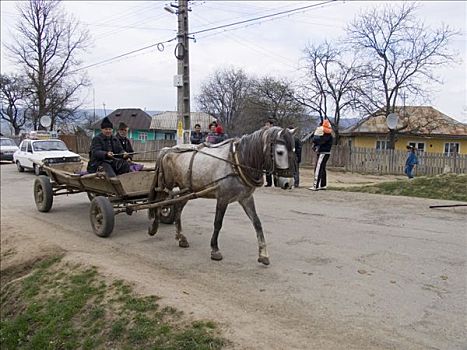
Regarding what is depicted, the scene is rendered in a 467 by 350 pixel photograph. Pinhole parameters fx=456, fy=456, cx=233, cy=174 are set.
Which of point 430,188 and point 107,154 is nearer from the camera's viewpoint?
point 107,154

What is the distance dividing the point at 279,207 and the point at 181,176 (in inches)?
176

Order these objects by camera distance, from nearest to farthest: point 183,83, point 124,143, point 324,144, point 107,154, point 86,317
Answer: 1. point 86,317
2. point 107,154
3. point 124,143
4. point 324,144
5. point 183,83

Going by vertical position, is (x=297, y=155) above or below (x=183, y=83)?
below

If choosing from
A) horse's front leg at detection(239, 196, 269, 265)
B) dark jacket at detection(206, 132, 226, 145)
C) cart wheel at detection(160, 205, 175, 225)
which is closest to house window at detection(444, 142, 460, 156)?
dark jacket at detection(206, 132, 226, 145)

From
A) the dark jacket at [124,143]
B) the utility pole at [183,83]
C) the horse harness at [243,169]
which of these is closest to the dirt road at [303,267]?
the horse harness at [243,169]

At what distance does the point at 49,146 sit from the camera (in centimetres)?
2209

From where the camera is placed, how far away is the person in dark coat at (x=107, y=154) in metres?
8.47

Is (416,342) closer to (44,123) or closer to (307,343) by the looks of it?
(307,343)

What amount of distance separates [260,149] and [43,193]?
655cm

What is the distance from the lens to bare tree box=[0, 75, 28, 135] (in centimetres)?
4806

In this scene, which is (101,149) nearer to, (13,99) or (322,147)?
(322,147)

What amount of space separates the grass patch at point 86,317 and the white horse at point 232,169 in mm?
1662

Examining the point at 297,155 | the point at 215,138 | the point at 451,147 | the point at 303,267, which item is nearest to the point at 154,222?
the point at 303,267

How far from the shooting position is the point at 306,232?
27.0 feet
